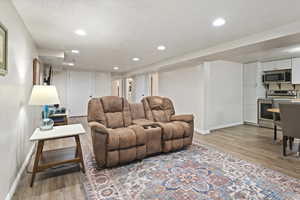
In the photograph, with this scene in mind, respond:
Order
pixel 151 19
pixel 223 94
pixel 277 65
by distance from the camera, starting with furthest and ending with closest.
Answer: pixel 223 94 → pixel 277 65 → pixel 151 19

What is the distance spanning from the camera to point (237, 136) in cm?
411

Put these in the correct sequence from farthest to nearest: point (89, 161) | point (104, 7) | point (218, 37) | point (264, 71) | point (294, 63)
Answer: point (264, 71), point (294, 63), point (218, 37), point (89, 161), point (104, 7)

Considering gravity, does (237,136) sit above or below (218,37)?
below

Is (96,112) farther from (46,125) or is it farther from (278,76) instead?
(278,76)

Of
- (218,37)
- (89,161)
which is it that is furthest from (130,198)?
(218,37)

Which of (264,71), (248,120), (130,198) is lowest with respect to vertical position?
(130,198)

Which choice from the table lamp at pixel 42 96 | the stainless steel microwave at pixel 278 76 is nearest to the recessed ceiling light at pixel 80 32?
the table lamp at pixel 42 96

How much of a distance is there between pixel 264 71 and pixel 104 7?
561cm

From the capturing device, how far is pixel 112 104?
10.0ft

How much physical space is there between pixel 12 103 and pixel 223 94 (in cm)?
523

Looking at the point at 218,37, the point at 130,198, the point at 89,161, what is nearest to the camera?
the point at 130,198

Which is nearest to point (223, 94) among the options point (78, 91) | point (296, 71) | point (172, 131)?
point (296, 71)

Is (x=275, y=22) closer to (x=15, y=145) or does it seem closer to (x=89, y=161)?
(x=89, y=161)

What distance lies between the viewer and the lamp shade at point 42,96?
2.08 metres
